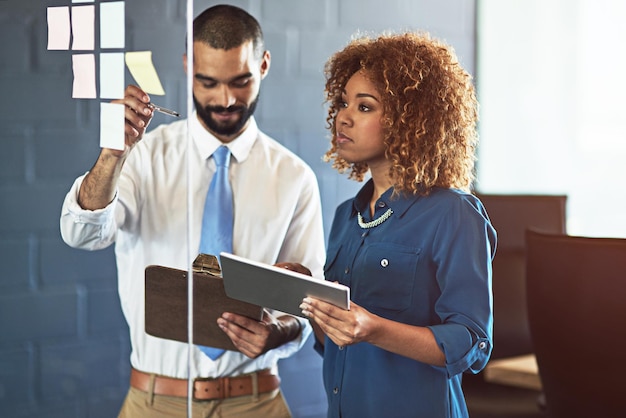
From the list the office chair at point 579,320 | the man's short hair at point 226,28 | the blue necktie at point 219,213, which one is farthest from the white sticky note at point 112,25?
the office chair at point 579,320

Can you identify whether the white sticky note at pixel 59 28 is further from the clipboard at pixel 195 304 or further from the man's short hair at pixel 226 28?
the clipboard at pixel 195 304

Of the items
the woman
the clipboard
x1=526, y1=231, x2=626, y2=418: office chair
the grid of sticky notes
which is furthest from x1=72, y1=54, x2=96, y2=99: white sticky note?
x1=526, y1=231, x2=626, y2=418: office chair

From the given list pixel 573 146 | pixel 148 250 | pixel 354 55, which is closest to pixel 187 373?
pixel 148 250

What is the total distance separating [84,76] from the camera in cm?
127

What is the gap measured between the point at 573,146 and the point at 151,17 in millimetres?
2021

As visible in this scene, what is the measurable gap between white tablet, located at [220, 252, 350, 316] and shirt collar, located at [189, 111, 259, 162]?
17 centimetres

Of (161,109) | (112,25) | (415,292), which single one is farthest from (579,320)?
(112,25)

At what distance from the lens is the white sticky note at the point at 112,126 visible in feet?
4.13

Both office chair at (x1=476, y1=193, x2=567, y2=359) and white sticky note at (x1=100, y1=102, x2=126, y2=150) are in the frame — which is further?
office chair at (x1=476, y1=193, x2=567, y2=359)

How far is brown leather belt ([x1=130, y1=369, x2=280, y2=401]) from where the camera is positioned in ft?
4.35

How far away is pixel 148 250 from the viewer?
4.30 ft

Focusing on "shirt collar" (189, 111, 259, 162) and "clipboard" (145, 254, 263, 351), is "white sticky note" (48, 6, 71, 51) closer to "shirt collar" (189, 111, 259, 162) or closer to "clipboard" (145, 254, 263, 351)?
"shirt collar" (189, 111, 259, 162)

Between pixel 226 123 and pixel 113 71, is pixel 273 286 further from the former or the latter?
pixel 113 71

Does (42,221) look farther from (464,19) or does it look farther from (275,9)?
(464,19)
